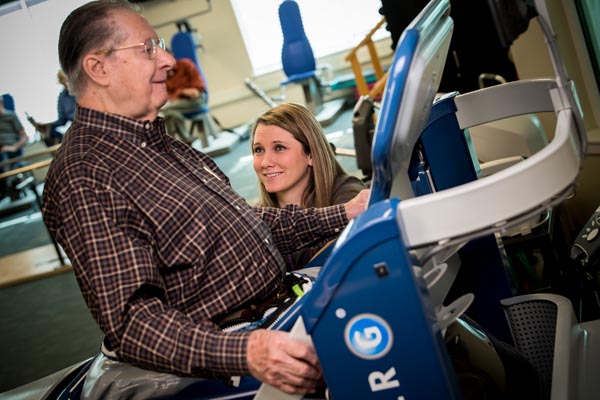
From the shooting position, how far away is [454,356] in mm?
1345

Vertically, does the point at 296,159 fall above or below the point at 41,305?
above

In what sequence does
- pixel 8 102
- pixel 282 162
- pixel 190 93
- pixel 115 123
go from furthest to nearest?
pixel 8 102 < pixel 190 93 < pixel 282 162 < pixel 115 123

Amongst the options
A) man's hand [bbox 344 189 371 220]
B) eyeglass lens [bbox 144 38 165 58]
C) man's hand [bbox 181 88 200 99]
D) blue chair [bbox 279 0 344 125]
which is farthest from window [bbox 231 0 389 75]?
eyeglass lens [bbox 144 38 165 58]

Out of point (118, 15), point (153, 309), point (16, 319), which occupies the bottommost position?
point (16, 319)

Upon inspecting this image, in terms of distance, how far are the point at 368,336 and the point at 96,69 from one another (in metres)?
0.94

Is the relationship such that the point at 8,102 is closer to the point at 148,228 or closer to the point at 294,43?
the point at 294,43

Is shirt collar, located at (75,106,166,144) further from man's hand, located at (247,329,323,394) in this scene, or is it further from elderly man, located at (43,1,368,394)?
man's hand, located at (247,329,323,394)

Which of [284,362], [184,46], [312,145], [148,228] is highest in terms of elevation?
[184,46]

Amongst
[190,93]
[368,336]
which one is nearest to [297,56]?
[190,93]

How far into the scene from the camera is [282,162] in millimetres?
2516

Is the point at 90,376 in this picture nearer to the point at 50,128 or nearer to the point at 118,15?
the point at 118,15

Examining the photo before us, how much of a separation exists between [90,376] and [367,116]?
2.26 metres

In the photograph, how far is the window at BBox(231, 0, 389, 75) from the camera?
398 inches

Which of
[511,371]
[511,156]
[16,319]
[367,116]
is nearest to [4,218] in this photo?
[16,319]
